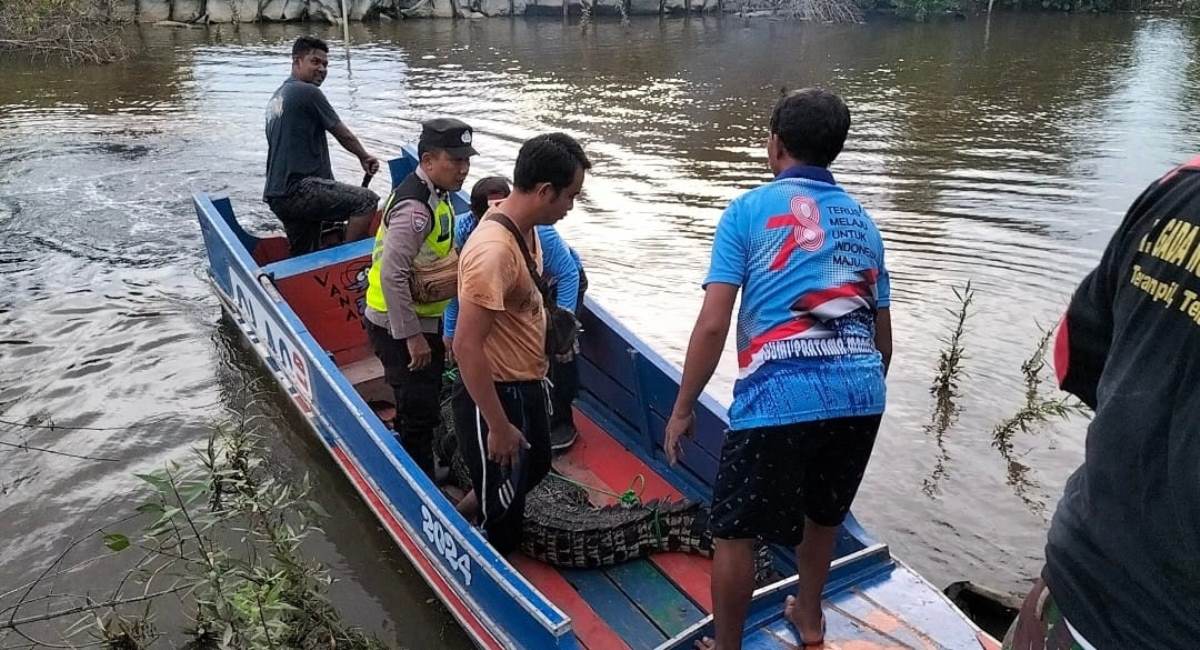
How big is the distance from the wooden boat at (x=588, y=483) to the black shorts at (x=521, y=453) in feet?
0.60

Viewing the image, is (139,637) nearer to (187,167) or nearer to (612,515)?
(612,515)

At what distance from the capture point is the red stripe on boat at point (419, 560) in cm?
358

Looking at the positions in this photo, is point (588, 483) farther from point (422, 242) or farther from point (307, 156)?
point (307, 156)

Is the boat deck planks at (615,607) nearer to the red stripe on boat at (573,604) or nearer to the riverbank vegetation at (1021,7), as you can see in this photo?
the red stripe on boat at (573,604)

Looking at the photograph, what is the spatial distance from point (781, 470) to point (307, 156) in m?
4.42

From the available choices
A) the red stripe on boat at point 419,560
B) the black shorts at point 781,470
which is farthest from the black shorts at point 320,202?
the black shorts at point 781,470

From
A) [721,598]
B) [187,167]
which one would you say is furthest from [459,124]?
[187,167]

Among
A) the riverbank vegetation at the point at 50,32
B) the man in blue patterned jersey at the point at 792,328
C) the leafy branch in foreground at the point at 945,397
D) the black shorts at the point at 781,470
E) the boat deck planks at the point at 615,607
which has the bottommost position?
the boat deck planks at the point at 615,607

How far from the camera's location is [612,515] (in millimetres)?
4035

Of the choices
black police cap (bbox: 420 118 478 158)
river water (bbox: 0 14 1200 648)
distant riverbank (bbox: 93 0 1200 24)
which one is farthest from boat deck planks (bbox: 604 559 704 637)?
distant riverbank (bbox: 93 0 1200 24)

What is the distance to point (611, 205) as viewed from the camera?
10.2m

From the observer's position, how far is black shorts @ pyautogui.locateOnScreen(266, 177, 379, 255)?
588cm

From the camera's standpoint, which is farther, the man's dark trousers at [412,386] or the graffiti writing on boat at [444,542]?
the man's dark trousers at [412,386]

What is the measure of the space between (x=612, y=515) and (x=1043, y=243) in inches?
258
